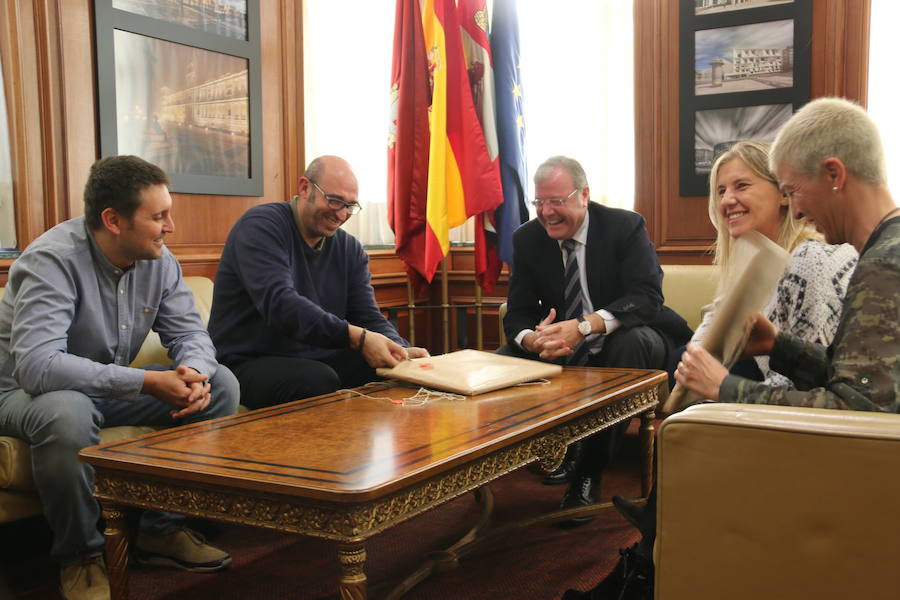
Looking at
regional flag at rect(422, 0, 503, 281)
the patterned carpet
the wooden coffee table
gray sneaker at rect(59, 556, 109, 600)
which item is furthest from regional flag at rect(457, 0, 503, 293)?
gray sneaker at rect(59, 556, 109, 600)

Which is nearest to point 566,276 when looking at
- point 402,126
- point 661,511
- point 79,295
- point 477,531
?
point 477,531

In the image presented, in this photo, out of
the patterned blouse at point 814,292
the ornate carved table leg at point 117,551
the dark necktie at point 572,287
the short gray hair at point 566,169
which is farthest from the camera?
the dark necktie at point 572,287


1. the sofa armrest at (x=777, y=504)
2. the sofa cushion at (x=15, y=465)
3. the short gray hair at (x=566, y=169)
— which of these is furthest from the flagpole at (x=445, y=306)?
the sofa armrest at (x=777, y=504)

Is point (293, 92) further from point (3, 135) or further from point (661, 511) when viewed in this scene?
point (661, 511)

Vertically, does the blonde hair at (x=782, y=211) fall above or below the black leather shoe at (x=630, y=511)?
above

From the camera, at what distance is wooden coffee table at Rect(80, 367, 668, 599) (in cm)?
139

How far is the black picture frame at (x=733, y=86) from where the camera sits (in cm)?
423

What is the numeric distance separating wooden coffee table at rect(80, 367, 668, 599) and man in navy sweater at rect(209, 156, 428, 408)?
54cm

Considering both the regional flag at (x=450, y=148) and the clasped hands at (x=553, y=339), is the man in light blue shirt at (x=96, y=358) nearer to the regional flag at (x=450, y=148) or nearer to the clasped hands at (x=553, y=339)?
the clasped hands at (x=553, y=339)

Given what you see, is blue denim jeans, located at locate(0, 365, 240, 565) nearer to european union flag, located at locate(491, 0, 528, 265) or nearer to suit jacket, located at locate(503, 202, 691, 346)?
suit jacket, located at locate(503, 202, 691, 346)

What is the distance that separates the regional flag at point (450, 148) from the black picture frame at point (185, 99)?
0.94 meters

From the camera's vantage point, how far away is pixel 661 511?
1178mm

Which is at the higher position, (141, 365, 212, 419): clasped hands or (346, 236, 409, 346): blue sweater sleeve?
(346, 236, 409, 346): blue sweater sleeve

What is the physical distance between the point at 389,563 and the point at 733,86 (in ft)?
10.8
